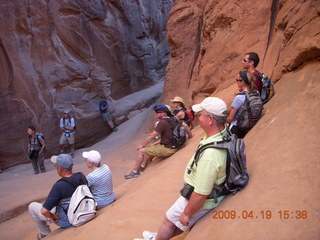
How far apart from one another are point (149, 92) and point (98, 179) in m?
13.7

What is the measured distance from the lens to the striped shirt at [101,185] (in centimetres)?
401

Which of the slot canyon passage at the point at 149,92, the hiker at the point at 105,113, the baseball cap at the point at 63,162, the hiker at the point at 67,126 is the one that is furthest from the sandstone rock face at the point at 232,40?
the hiker at the point at 105,113

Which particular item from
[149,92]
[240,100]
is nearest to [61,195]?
[240,100]

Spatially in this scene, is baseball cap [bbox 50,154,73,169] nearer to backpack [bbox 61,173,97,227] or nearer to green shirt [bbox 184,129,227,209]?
backpack [bbox 61,173,97,227]

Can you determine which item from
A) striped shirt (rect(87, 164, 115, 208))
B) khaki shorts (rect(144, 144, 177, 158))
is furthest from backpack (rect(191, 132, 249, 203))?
khaki shorts (rect(144, 144, 177, 158))

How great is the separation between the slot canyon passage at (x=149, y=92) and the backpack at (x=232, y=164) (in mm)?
90

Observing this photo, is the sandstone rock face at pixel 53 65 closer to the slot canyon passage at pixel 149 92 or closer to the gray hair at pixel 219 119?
the slot canyon passage at pixel 149 92

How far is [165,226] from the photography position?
8.57 feet

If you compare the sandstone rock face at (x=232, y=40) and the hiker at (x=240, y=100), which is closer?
the hiker at (x=240, y=100)

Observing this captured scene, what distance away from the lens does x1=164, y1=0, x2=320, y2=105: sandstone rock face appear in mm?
4332

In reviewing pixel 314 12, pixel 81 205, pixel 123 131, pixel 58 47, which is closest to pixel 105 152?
pixel 123 131

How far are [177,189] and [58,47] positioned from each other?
1043 centimetres

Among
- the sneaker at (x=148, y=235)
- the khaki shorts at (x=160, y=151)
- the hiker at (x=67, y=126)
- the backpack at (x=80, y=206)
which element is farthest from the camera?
the hiker at (x=67, y=126)

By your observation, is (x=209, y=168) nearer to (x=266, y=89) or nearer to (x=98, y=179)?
(x=98, y=179)
